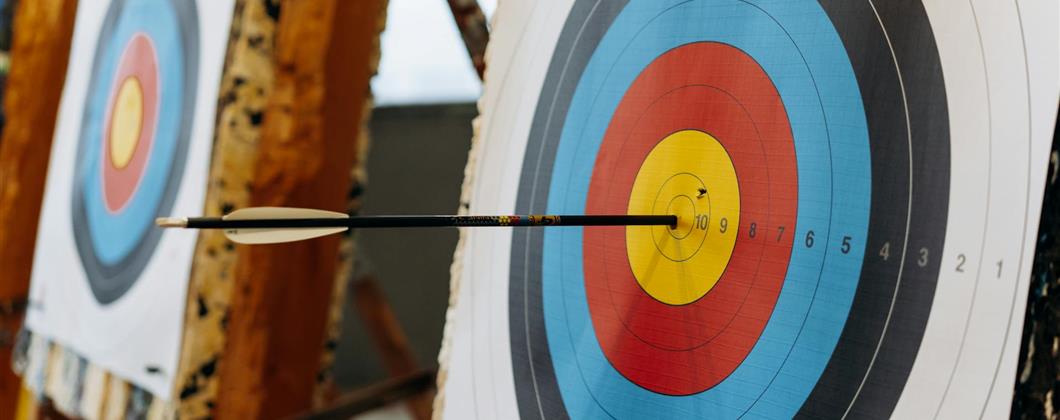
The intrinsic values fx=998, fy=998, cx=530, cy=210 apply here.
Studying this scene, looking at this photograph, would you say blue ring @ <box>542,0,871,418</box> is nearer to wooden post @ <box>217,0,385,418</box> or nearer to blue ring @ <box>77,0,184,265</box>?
wooden post @ <box>217,0,385,418</box>

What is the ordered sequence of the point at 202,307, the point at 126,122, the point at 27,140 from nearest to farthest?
the point at 202,307
the point at 126,122
the point at 27,140

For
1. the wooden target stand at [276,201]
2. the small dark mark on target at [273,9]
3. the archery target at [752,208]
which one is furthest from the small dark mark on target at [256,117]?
the archery target at [752,208]

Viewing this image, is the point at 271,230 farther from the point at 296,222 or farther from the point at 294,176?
the point at 294,176

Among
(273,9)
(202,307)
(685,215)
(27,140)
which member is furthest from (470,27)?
(27,140)

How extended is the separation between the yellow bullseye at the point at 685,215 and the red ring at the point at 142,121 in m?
0.89

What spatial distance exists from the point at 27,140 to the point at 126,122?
0.50 m

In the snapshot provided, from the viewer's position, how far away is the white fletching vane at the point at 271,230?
0.60 metres

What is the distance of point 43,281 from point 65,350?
0.18 metres

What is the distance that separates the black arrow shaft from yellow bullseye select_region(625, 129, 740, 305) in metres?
0.02

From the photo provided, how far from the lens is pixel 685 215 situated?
689 mm

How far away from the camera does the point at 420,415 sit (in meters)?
1.57

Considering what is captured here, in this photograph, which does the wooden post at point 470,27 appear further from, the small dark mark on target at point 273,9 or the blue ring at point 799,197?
the blue ring at point 799,197

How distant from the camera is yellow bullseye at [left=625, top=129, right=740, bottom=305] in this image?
0.66m

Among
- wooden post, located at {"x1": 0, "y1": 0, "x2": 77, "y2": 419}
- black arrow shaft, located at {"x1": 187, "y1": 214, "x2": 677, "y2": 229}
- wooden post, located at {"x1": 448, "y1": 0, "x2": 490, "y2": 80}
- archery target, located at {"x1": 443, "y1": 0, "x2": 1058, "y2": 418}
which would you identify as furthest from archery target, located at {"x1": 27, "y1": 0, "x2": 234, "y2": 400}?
black arrow shaft, located at {"x1": 187, "y1": 214, "x2": 677, "y2": 229}
